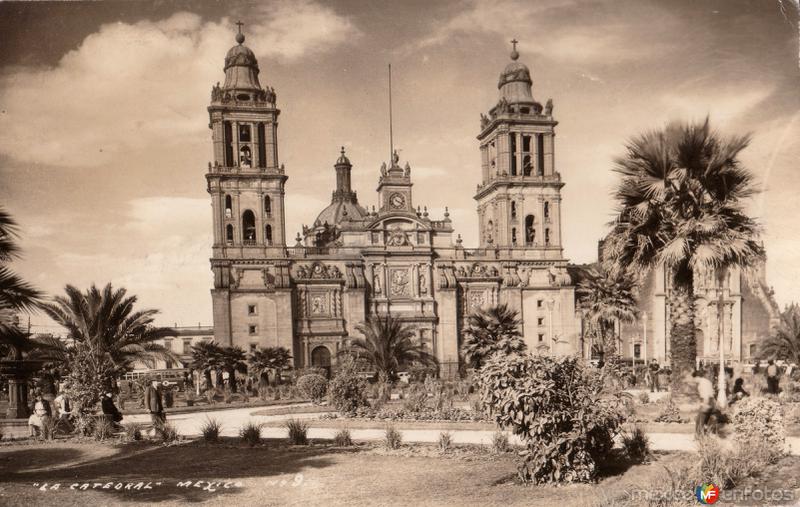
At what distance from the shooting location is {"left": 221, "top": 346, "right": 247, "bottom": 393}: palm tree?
117ft

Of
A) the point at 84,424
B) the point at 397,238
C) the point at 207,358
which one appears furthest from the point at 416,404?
the point at 397,238

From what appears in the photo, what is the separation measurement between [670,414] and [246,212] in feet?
114

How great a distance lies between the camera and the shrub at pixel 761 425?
9266mm

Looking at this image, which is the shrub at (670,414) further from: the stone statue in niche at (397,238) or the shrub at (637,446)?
the stone statue in niche at (397,238)

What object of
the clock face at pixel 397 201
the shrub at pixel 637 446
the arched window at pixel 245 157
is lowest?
the shrub at pixel 637 446

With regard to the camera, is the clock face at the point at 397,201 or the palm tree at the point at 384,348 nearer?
the palm tree at the point at 384,348

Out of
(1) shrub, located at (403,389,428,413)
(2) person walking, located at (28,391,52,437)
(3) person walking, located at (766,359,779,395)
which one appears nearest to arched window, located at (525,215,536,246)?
(3) person walking, located at (766,359,779,395)

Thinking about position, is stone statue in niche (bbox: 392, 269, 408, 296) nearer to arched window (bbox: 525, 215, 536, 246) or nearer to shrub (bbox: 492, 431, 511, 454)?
arched window (bbox: 525, 215, 536, 246)

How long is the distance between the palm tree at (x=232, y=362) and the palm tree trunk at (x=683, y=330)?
26.1m

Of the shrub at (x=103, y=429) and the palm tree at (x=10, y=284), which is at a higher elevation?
the palm tree at (x=10, y=284)

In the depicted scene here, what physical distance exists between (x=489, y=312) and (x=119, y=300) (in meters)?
20.3

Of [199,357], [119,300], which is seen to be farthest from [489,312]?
[119,300]

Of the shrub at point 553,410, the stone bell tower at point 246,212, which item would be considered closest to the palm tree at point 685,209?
the shrub at point 553,410

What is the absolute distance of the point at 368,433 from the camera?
1501 cm
